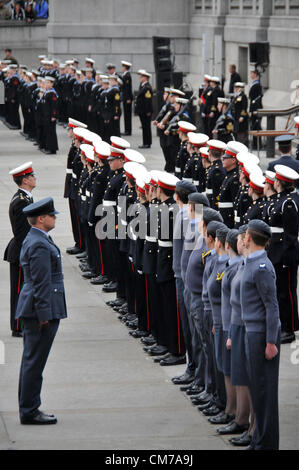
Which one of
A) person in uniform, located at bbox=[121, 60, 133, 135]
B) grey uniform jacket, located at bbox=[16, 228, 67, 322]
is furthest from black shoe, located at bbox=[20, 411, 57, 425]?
person in uniform, located at bbox=[121, 60, 133, 135]

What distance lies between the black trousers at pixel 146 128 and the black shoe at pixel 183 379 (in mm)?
17580

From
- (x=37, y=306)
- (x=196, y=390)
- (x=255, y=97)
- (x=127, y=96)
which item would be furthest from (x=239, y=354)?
(x=127, y=96)

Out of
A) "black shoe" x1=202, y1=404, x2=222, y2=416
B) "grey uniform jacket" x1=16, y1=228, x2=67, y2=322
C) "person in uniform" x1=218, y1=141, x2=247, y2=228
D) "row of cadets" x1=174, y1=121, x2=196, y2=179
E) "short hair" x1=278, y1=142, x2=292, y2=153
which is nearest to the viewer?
"grey uniform jacket" x1=16, y1=228, x2=67, y2=322

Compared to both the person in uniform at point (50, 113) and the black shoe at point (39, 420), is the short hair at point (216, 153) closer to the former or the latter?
the black shoe at point (39, 420)

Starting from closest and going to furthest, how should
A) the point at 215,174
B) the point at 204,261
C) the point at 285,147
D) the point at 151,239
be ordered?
the point at 204,261 < the point at 151,239 < the point at 285,147 < the point at 215,174

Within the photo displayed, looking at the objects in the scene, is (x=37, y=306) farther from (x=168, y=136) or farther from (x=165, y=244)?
(x=168, y=136)

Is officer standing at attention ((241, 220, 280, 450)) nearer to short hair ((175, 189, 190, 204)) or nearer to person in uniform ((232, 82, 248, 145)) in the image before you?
short hair ((175, 189, 190, 204))

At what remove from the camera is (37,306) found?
8070 mm

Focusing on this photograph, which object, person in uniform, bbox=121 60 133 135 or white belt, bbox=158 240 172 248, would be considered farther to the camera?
person in uniform, bbox=121 60 133 135

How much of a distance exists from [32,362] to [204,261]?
163cm

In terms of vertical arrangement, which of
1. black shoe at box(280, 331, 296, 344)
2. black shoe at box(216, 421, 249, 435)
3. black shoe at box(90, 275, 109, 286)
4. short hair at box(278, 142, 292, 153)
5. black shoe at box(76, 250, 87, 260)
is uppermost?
short hair at box(278, 142, 292, 153)

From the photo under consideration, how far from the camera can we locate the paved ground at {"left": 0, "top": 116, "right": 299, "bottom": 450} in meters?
7.92

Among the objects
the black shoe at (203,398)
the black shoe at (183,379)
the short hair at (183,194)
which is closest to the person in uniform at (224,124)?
the short hair at (183,194)

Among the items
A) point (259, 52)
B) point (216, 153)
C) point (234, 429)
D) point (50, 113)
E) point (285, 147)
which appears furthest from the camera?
point (50, 113)
